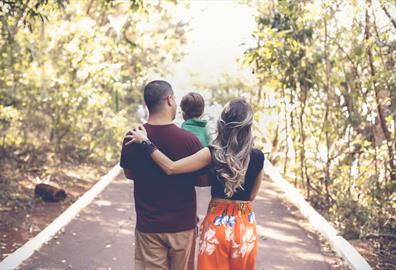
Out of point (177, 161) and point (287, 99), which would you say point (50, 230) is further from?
point (287, 99)

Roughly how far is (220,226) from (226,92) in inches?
583

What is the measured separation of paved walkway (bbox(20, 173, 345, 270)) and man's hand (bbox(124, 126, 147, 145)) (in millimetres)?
3509

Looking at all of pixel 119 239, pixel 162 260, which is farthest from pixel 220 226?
pixel 119 239

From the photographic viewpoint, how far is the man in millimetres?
4070

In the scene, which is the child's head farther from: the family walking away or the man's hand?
the man's hand

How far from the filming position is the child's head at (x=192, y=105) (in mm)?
5645

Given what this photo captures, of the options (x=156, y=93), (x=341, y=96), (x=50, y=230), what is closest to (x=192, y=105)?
(x=156, y=93)

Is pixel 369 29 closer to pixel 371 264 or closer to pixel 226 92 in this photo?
pixel 371 264

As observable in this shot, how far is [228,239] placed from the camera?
4125 millimetres

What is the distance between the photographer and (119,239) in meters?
8.52

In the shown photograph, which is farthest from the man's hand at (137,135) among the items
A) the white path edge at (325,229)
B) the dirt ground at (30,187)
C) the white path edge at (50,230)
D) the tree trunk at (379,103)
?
the tree trunk at (379,103)

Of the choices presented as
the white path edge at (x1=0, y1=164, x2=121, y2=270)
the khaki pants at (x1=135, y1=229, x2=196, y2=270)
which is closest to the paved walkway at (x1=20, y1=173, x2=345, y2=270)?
the white path edge at (x1=0, y1=164, x2=121, y2=270)

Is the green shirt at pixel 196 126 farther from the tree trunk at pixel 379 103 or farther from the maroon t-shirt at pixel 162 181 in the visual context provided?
the tree trunk at pixel 379 103

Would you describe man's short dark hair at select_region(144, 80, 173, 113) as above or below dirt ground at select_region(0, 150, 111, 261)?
above
